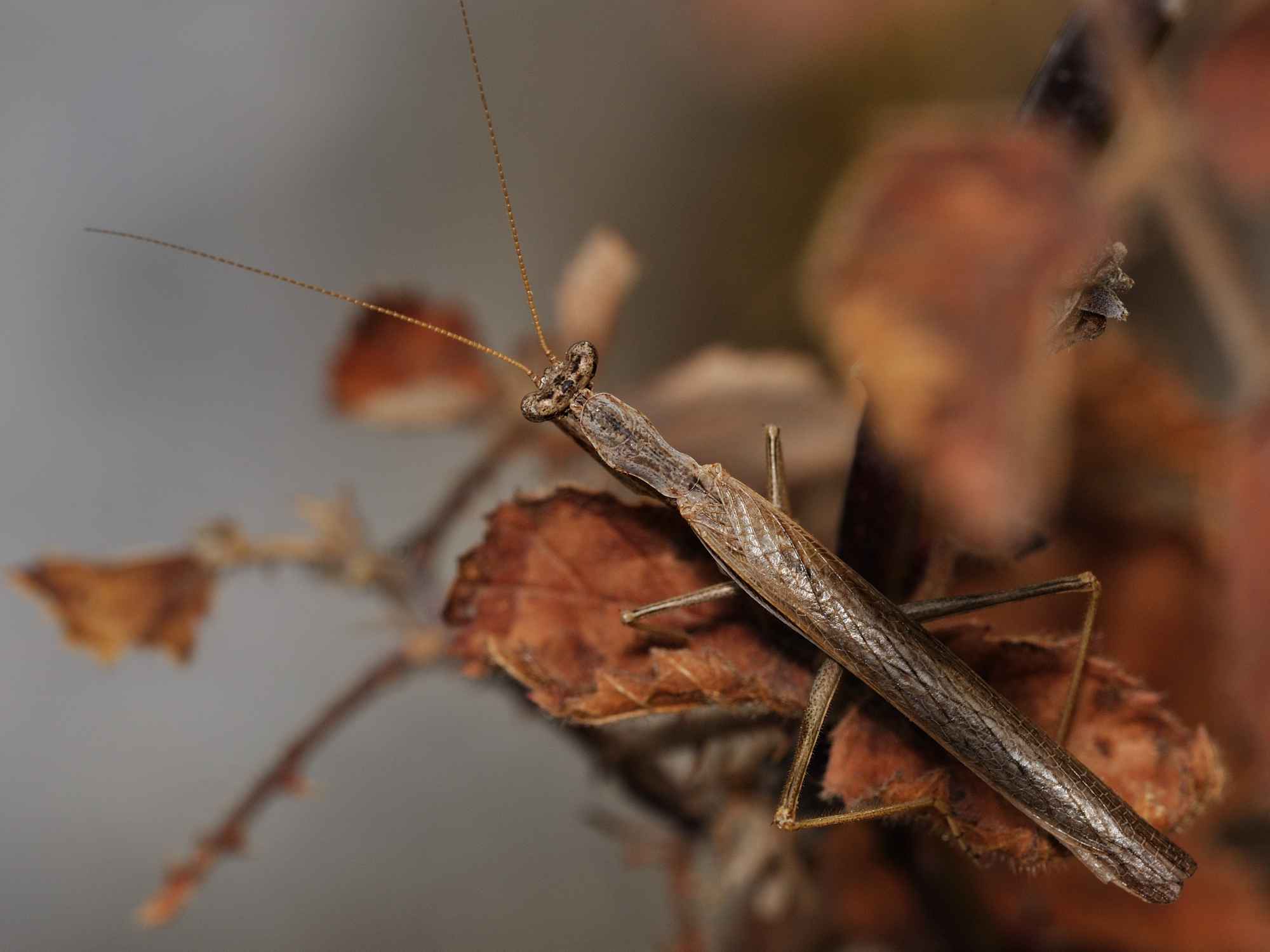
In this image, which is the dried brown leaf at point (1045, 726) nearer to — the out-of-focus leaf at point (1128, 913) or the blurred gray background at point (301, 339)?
the out-of-focus leaf at point (1128, 913)

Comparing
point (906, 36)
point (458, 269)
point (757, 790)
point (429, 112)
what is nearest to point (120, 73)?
point (429, 112)

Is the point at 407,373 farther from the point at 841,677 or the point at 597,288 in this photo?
the point at 841,677

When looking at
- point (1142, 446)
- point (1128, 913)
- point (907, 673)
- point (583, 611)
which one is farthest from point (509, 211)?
point (1128, 913)

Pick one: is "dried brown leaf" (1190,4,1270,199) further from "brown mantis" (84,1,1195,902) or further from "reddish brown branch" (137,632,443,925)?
"reddish brown branch" (137,632,443,925)

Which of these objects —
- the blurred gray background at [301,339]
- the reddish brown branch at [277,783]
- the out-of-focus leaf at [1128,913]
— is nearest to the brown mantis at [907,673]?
the reddish brown branch at [277,783]

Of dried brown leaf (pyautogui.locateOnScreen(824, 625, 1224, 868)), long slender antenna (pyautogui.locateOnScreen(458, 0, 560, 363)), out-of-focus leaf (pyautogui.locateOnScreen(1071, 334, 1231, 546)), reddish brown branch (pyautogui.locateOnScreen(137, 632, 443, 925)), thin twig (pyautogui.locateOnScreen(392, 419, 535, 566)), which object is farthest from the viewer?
out-of-focus leaf (pyautogui.locateOnScreen(1071, 334, 1231, 546))

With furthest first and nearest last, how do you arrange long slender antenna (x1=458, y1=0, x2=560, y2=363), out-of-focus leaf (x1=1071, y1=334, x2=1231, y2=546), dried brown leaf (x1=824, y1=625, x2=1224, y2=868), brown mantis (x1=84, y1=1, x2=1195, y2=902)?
out-of-focus leaf (x1=1071, y1=334, x2=1231, y2=546) → long slender antenna (x1=458, y1=0, x2=560, y2=363) → brown mantis (x1=84, y1=1, x2=1195, y2=902) → dried brown leaf (x1=824, y1=625, x2=1224, y2=868)

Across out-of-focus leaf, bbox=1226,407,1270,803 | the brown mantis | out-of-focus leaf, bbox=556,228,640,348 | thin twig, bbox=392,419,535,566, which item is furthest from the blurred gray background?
out-of-focus leaf, bbox=1226,407,1270,803
